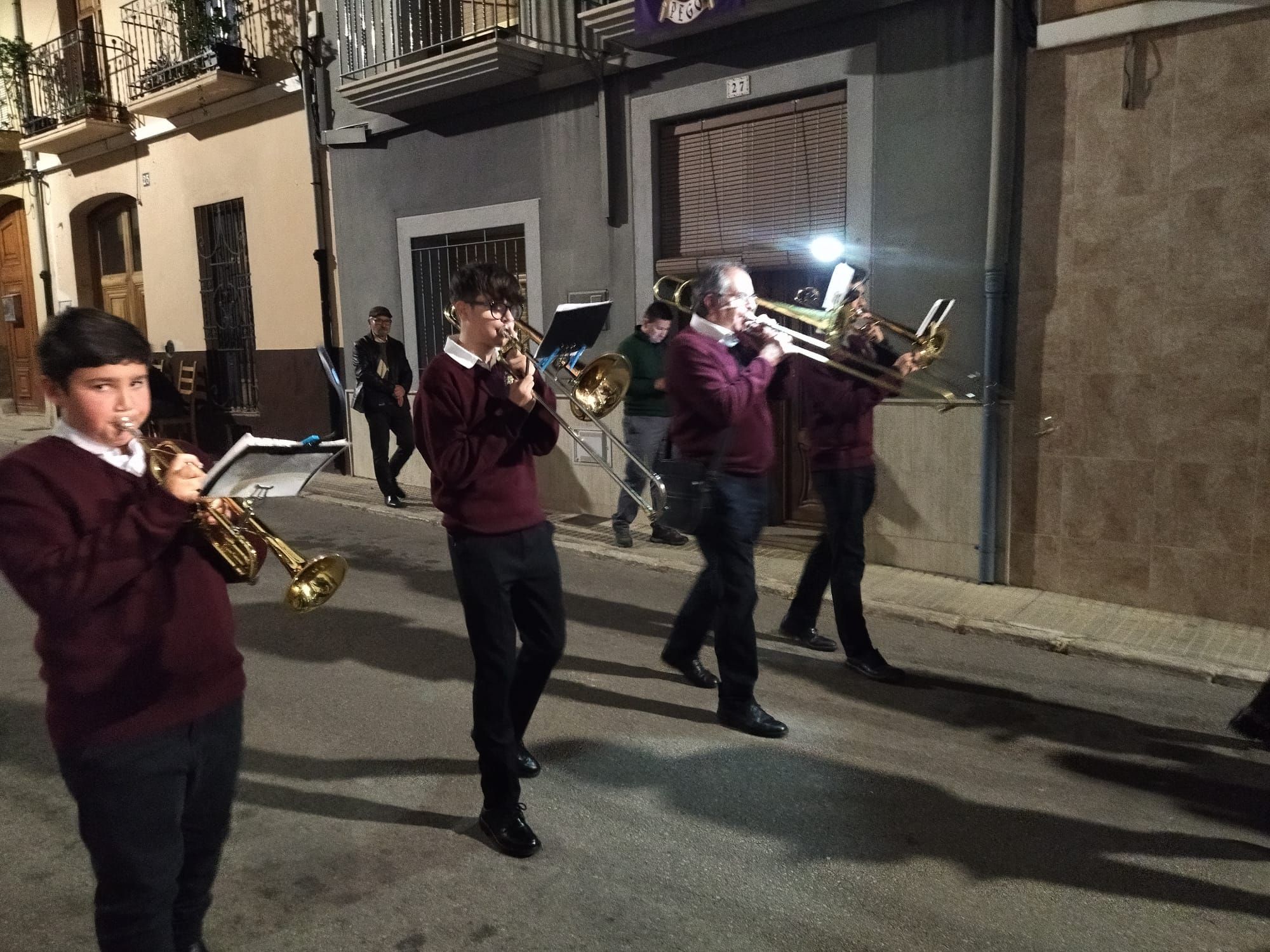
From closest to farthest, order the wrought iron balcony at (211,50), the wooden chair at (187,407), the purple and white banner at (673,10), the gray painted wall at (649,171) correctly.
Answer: the gray painted wall at (649,171) → the purple and white banner at (673,10) → the wrought iron balcony at (211,50) → the wooden chair at (187,407)

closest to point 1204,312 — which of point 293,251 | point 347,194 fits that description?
point 347,194

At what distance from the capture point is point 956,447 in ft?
20.6

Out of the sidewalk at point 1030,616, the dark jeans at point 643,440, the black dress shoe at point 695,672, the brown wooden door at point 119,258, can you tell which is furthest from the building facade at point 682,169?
the brown wooden door at point 119,258

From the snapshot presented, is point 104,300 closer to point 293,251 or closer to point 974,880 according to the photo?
point 293,251

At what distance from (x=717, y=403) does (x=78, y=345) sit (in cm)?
234

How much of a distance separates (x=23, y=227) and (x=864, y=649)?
55.4 feet

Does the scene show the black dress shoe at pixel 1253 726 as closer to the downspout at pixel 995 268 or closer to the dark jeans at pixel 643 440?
the downspout at pixel 995 268

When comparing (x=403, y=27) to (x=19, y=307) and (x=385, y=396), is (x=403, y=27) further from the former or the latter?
(x=19, y=307)

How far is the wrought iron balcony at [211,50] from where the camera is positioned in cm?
1119

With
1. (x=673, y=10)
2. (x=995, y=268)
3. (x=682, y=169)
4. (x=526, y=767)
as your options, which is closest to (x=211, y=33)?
(x=682, y=169)

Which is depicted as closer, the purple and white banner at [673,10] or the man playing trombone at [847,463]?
the man playing trombone at [847,463]

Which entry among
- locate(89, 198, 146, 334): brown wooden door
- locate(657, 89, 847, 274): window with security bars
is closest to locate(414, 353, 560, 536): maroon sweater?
locate(657, 89, 847, 274): window with security bars

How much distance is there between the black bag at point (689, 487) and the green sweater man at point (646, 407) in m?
3.05

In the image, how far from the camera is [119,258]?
15.0 meters
